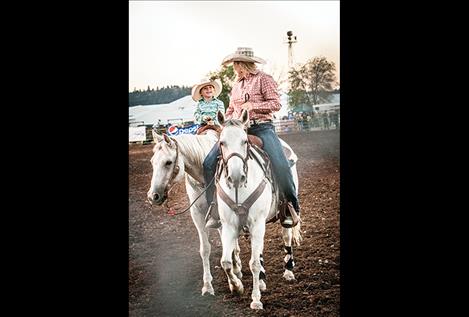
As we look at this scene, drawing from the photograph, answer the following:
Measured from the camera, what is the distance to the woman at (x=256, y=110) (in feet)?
10.7

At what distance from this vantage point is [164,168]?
3289mm

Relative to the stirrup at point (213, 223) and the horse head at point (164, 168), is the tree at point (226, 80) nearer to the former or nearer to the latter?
the horse head at point (164, 168)

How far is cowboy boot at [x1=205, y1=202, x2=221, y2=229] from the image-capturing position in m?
3.32

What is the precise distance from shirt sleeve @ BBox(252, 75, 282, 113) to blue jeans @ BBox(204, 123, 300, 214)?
8cm

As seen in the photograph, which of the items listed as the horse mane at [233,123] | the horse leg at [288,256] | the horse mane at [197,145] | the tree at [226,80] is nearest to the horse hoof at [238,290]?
the horse leg at [288,256]

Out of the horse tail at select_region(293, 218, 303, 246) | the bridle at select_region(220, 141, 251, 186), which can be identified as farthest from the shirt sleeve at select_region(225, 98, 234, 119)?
the horse tail at select_region(293, 218, 303, 246)

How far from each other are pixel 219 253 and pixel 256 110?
0.79m

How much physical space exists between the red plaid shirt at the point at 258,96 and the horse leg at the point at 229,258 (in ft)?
1.99

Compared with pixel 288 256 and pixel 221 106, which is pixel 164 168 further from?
pixel 288 256
